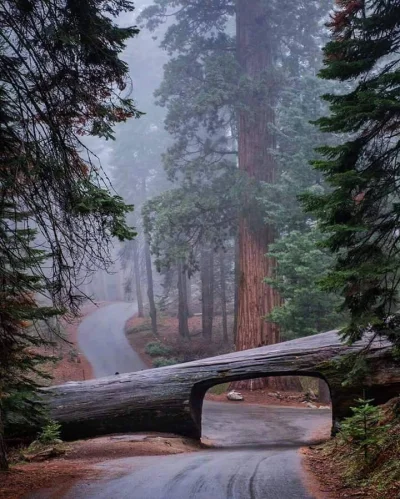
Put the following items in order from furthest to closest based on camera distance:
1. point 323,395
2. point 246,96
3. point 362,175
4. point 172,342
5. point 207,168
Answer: point 172,342 → point 207,168 → point 246,96 → point 323,395 → point 362,175

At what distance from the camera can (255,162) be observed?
19719 mm

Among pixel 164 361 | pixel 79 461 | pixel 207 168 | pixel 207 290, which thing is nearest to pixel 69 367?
pixel 164 361

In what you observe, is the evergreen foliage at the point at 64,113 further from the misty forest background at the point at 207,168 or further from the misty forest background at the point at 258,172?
the misty forest background at the point at 258,172

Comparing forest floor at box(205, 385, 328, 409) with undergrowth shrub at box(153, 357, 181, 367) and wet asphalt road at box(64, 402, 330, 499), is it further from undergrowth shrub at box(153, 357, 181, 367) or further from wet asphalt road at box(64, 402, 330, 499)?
undergrowth shrub at box(153, 357, 181, 367)

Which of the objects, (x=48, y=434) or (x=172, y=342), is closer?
(x=48, y=434)

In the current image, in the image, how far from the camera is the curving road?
20.1ft

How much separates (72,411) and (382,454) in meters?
7.35

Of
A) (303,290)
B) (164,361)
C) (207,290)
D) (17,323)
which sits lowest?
A: (164,361)

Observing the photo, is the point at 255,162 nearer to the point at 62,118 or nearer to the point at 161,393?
the point at 161,393

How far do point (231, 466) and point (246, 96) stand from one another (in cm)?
1527

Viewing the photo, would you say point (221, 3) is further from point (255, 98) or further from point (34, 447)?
point (34, 447)

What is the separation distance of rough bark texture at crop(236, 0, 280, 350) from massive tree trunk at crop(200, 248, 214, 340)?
869 cm

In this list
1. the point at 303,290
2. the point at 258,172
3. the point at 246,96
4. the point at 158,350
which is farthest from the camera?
the point at 158,350

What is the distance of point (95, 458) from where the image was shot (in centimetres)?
909
